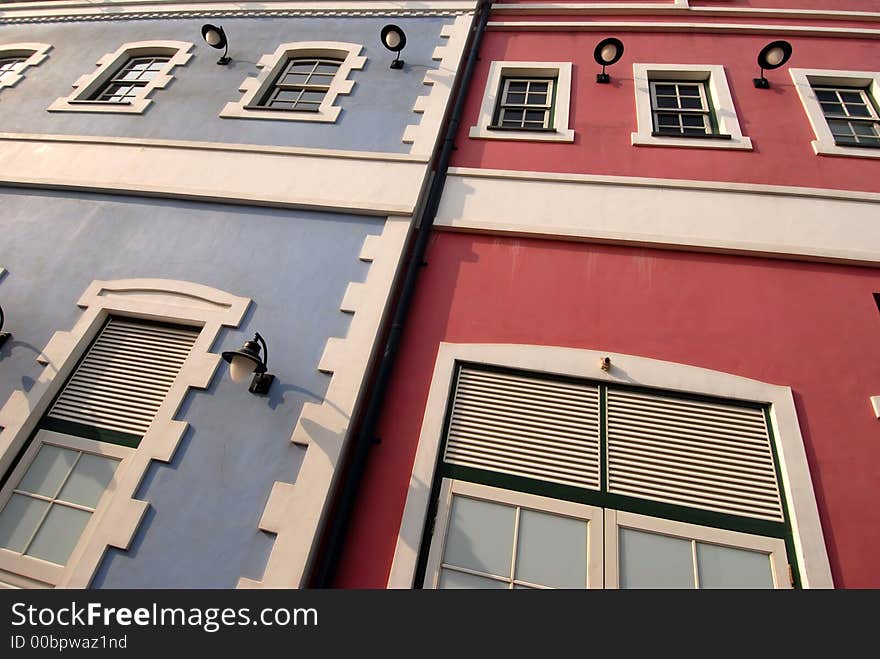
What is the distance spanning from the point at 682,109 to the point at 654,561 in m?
5.47

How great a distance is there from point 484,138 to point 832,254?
3.87 meters

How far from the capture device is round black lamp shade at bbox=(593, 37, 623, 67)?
590cm

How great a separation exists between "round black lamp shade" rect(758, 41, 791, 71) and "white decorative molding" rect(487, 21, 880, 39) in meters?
1.08

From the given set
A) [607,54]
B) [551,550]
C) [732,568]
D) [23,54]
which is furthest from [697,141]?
[23,54]

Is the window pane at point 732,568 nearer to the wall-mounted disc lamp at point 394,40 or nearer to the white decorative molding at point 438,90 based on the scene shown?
the white decorative molding at point 438,90

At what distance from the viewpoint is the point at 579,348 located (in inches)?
163

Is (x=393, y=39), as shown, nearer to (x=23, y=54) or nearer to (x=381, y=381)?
(x=381, y=381)

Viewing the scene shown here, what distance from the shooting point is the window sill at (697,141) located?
5.26 meters

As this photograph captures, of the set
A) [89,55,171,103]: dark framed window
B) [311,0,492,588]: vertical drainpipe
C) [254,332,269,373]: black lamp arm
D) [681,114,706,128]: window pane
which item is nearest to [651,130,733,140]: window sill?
[681,114,706,128]: window pane

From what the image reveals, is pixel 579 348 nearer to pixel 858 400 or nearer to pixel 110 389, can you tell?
pixel 858 400

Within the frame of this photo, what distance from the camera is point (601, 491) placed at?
11.5 feet

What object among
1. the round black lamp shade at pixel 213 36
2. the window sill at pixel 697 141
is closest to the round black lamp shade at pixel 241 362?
the window sill at pixel 697 141

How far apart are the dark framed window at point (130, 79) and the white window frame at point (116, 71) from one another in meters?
0.05
